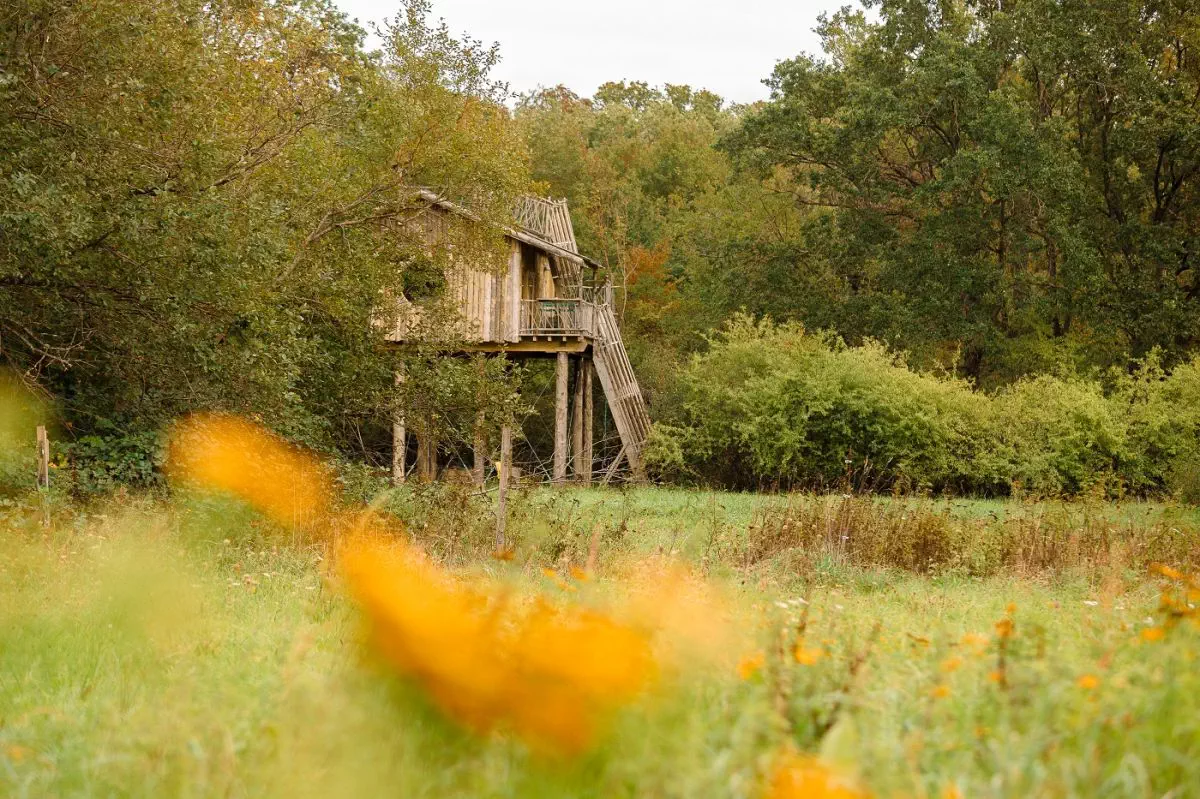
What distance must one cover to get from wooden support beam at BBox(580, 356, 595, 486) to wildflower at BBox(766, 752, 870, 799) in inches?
928

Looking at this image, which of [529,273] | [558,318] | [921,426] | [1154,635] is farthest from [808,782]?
[529,273]

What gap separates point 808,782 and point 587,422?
26576 millimetres

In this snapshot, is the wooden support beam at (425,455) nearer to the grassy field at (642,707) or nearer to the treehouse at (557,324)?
the treehouse at (557,324)

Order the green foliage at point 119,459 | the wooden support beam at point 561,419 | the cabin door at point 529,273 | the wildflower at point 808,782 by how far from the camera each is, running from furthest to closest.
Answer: the cabin door at point 529,273 → the wooden support beam at point 561,419 → the green foliage at point 119,459 → the wildflower at point 808,782

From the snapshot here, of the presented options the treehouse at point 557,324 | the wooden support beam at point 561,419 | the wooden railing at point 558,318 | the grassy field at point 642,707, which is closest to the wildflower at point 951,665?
the grassy field at point 642,707

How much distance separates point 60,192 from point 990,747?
35.4 ft

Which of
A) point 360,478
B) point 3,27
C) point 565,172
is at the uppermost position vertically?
point 565,172

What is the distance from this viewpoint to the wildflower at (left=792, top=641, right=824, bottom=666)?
367 cm

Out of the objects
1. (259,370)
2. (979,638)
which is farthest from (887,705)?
(259,370)

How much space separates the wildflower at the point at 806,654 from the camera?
367 cm

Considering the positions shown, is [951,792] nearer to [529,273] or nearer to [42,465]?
[42,465]

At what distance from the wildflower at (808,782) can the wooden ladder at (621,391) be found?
22.9m

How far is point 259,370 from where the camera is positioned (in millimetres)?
13398

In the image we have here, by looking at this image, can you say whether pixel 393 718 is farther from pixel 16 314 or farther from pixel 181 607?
pixel 16 314
